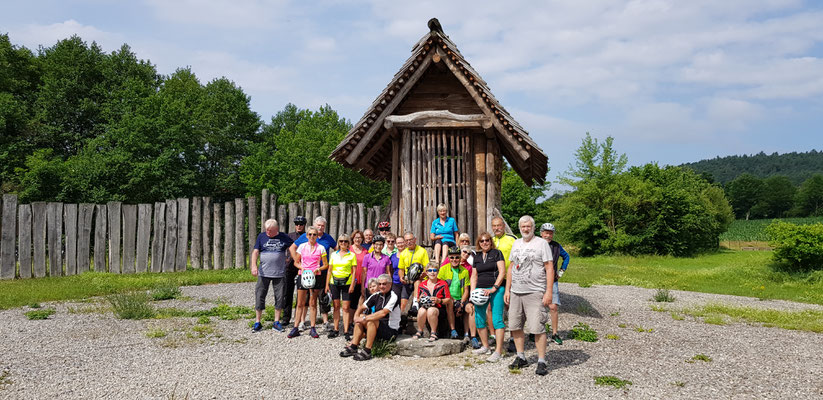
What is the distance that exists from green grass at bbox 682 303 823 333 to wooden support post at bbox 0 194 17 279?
16.9 meters

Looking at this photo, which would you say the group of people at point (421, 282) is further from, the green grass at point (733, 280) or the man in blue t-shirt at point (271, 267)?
the green grass at point (733, 280)

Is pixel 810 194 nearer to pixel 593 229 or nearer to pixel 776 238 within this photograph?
pixel 593 229

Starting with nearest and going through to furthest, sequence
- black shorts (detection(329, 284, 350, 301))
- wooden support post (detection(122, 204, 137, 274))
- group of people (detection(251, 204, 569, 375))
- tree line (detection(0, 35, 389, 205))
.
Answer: group of people (detection(251, 204, 569, 375)), black shorts (detection(329, 284, 350, 301)), wooden support post (detection(122, 204, 137, 274)), tree line (detection(0, 35, 389, 205))

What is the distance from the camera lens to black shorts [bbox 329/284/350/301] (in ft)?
26.2

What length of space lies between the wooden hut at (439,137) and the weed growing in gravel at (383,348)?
104 inches

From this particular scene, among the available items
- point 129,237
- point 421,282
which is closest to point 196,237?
point 129,237

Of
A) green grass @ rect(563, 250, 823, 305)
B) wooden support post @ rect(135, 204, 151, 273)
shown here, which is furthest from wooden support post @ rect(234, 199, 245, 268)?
green grass @ rect(563, 250, 823, 305)

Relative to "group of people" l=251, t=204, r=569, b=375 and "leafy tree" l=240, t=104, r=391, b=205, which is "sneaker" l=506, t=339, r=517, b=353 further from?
"leafy tree" l=240, t=104, r=391, b=205

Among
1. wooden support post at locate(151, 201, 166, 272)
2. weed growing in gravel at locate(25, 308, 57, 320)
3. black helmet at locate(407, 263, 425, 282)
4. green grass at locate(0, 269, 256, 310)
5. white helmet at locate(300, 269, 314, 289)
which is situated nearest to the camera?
black helmet at locate(407, 263, 425, 282)

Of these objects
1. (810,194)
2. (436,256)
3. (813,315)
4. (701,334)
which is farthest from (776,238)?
(810,194)

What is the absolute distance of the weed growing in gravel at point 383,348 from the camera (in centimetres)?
714

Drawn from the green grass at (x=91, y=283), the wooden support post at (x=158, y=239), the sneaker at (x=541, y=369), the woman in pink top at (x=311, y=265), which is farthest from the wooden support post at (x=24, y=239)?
the sneaker at (x=541, y=369)

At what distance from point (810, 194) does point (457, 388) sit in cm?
10778

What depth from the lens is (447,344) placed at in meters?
7.24
